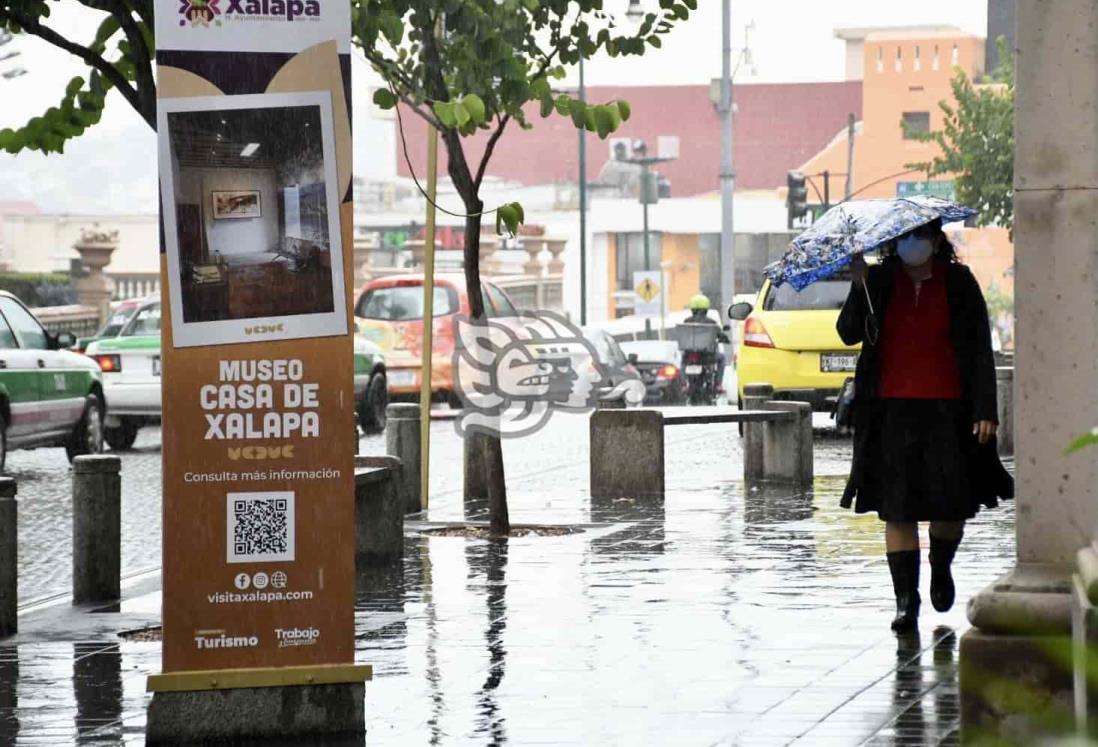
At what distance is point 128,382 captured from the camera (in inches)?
955

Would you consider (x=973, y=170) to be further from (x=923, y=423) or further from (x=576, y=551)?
(x=923, y=423)

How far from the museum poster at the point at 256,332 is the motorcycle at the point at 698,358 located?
3346cm

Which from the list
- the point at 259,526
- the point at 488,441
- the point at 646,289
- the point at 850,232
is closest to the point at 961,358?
the point at 850,232

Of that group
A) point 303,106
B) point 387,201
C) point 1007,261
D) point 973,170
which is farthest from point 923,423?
point 387,201

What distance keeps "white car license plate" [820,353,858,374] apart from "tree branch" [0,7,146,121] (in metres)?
13.8

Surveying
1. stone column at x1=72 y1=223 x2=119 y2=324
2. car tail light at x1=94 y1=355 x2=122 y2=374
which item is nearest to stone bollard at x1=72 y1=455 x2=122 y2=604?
car tail light at x1=94 y1=355 x2=122 y2=374

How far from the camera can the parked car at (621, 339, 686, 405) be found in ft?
129

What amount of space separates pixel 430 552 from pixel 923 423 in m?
4.35

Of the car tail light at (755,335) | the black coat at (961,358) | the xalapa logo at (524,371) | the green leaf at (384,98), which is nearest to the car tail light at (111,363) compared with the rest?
the xalapa logo at (524,371)

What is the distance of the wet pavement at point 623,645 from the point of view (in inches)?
258

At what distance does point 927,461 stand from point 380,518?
4094mm

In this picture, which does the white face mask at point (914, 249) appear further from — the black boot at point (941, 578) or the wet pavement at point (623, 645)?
the wet pavement at point (623, 645)

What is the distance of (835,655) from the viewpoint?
7.80m

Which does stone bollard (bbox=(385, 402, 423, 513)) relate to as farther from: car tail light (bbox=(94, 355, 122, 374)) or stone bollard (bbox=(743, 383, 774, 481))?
car tail light (bbox=(94, 355, 122, 374))
